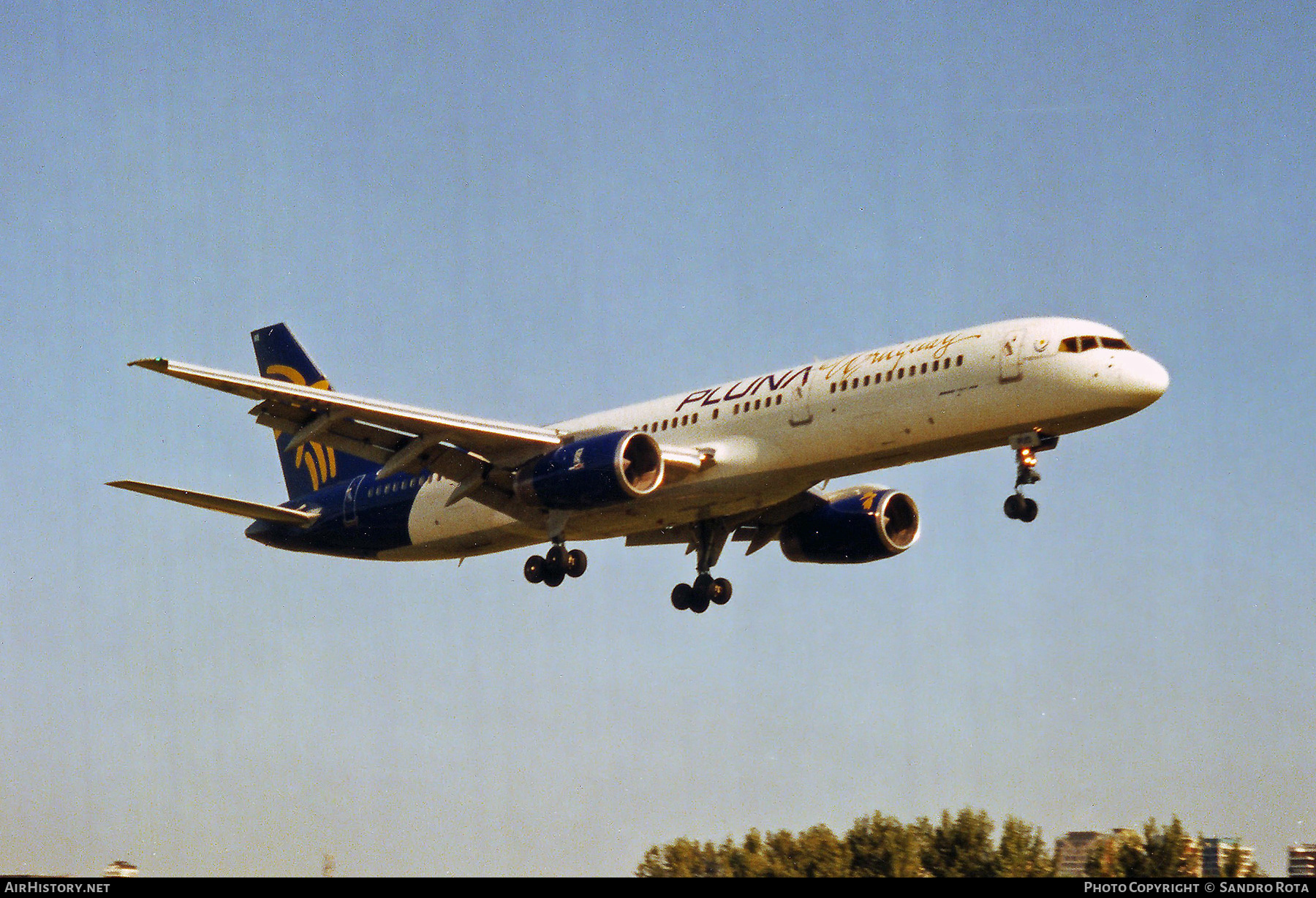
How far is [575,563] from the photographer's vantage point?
36.8 meters

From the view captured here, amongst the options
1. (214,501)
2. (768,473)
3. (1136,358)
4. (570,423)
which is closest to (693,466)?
(768,473)

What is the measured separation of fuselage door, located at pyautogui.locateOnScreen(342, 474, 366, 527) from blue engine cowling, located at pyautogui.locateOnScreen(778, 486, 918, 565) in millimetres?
→ 12245

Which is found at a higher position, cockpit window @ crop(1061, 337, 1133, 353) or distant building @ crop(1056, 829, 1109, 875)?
cockpit window @ crop(1061, 337, 1133, 353)

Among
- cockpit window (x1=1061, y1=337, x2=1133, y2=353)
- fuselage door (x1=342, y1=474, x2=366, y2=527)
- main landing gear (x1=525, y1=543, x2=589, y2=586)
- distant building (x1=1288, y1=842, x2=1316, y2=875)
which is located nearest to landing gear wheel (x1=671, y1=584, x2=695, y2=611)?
Result: main landing gear (x1=525, y1=543, x2=589, y2=586)

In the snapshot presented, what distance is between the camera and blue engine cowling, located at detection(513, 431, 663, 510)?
33094mm

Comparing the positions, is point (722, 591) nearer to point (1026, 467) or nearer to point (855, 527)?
point (855, 527)

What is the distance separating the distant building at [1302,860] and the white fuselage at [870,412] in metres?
54.7

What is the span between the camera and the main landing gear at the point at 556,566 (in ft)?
120

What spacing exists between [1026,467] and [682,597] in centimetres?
1266

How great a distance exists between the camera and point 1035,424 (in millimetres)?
30516

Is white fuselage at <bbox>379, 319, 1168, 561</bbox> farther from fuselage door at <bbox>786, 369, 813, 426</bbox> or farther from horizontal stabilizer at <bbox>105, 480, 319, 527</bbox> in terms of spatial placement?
horizontal stabilizer at <bbox>105, 480, 319, 527</bbox>

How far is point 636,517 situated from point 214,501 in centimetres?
1139

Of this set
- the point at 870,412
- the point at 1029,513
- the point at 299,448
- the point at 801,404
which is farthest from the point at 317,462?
the point at 1029,513
